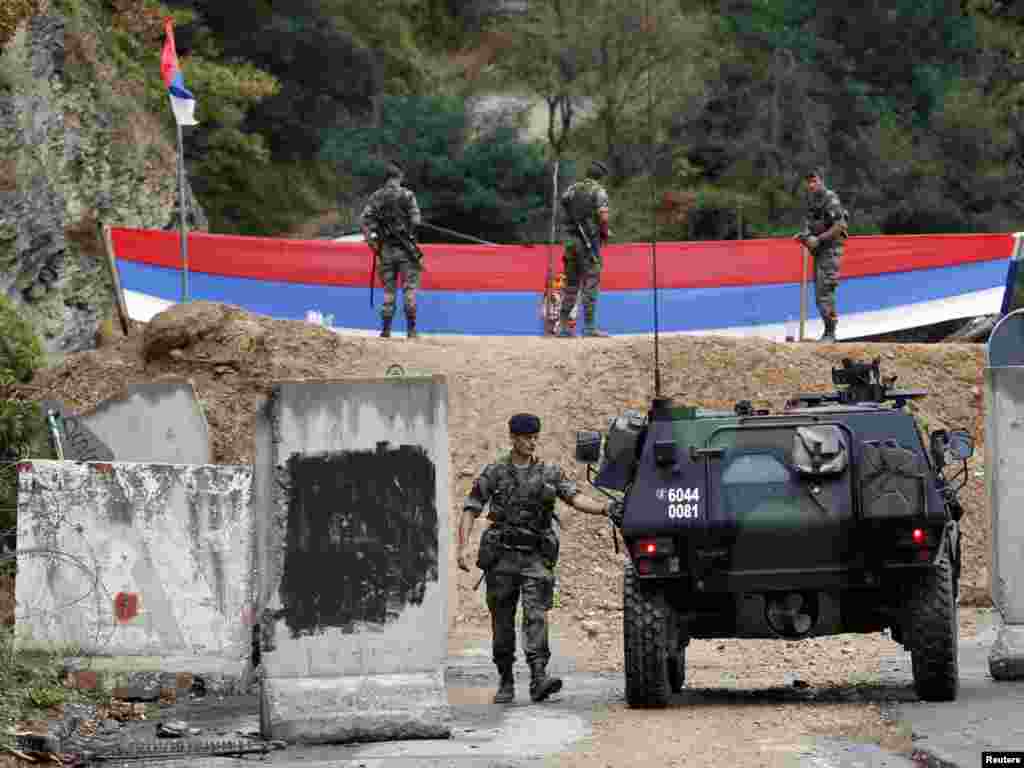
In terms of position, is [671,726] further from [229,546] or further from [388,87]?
[388,87]

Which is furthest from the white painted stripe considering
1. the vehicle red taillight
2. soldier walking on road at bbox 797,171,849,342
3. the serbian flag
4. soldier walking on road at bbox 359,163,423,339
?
the vehicle red taillight

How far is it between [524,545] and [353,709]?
205 centimetres

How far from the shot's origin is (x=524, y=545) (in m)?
12.4

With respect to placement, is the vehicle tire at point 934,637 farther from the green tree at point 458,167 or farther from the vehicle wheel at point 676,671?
the green tree at point 458,167

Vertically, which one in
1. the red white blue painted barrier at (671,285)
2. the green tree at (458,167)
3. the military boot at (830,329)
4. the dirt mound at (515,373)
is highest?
the green tree at (458,167)

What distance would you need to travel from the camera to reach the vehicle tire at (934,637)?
11.6m

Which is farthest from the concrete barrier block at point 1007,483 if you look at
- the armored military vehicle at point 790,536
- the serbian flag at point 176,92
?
the serbian flag at point 176,92

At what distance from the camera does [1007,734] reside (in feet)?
32.9

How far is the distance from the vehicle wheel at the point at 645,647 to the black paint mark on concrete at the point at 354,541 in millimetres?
1490

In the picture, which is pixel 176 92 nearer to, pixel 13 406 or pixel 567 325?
pixel 567 325

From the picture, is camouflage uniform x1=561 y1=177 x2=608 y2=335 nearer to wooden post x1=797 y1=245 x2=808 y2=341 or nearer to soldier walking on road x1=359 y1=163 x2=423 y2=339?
soldier walking on road x1=359 y1=163 x2=423 y2=339

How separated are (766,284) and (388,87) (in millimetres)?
25467

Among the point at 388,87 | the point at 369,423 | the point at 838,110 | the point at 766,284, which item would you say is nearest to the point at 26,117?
the point at 766,284

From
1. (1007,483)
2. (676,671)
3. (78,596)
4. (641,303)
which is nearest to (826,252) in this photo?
(641,303)
